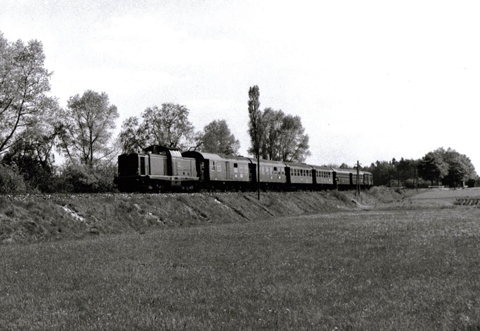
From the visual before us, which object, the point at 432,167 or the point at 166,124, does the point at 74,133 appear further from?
the point at 432,167

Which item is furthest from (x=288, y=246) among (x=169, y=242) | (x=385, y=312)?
(x=385, y=312)

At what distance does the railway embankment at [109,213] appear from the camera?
1917cm

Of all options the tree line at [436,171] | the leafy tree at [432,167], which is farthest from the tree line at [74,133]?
the leafy tree at [432,167]

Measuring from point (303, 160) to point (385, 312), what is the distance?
247ft

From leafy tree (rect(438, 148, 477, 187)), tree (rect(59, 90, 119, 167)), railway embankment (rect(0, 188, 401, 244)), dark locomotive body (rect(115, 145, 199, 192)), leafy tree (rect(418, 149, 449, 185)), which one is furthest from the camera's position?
leafy tree (rect(438, 148, 477, 187))

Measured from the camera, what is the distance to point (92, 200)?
959 inches

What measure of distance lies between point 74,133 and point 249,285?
48066 millimetres

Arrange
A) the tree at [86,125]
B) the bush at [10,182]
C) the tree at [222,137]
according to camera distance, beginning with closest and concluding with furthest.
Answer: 1. the bush at [10,182]
2. the tree at [86,125]
3. the tree at [222,137]

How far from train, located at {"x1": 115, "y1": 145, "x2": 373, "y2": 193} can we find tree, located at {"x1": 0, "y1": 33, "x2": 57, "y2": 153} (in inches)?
409

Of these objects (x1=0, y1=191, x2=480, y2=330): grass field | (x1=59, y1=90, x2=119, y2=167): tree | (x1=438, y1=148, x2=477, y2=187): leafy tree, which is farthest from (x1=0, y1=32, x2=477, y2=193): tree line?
(x1=438, y1=148, x2=477, y2=187): leafy tree

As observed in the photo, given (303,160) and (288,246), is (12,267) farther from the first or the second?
(303,160)

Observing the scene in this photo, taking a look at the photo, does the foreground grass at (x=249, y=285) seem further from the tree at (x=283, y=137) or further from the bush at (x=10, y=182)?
the tree at (x=283, y=137)

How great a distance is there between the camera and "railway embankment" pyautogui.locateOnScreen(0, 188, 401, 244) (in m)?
19.2

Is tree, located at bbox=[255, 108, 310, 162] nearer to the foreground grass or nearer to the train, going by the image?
the train
